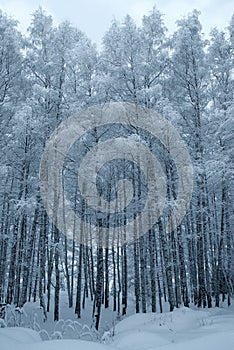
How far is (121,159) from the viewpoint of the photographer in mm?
14547

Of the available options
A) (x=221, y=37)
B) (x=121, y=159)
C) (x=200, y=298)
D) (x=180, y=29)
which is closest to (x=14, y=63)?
(x=121, y=159)

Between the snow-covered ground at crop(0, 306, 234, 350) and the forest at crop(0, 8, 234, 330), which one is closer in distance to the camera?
the snow-covered ground at crop(0, 306, 234, 350)

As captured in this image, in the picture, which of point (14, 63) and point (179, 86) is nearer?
point (14, 63)

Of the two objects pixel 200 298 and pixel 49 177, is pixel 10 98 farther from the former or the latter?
pixel 200 298

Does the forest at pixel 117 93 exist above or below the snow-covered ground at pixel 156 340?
above

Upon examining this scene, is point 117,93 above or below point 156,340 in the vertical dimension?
above

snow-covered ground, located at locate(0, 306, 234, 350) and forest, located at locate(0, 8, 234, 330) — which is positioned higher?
forest, located at locate(0, 8, 234, 330)

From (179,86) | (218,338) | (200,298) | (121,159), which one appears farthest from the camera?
(179,86)

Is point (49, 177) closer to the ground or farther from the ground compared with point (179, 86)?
closer to the ground

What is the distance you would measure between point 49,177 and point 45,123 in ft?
7.57

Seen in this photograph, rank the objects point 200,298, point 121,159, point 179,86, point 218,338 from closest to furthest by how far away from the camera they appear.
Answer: point 218,338, point 200,298, point 121,159, point 179,86

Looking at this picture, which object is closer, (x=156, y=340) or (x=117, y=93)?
(x=156, y=340)

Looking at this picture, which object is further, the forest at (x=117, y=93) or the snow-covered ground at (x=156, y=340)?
the forest at (x=117, y=93)

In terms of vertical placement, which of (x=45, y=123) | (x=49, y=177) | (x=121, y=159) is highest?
(x=45, y=123)
